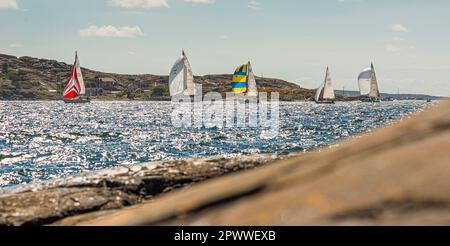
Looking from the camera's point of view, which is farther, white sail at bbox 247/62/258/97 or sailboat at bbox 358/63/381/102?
sailboat at bbox 358/63/381/102

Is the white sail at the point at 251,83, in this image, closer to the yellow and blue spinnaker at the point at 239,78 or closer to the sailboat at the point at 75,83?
the yellow and blue spinnaker at the point at 239,78

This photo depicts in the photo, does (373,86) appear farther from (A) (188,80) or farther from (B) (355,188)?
(B) (355,188)

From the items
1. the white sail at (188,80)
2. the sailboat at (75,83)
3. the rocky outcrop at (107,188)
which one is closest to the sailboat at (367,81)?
the sailboat at (75,83)

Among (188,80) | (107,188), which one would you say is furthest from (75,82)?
(107,188)

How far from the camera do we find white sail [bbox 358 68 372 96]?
17500 cm

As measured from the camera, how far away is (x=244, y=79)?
396ft

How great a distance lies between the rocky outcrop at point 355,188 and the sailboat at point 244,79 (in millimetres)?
116709

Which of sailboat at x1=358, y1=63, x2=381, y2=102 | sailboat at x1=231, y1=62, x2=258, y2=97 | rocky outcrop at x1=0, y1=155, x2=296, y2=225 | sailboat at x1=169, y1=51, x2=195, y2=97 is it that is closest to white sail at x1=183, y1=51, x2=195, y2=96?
sailboat at x1=169, y1=51, x2=195, y2=97

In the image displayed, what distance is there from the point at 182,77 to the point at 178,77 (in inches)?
28.5

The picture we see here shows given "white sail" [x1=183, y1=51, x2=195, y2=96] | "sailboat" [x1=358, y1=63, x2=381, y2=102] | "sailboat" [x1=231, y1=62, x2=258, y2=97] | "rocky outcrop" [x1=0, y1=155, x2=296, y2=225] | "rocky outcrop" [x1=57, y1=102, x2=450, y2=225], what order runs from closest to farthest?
1. "rocky outcrop" [x1=57, y1=102, x2=450, y2=225]
2. "rocky outcrop" [x1=0, y1=155, x2=296, y2=225]
3. "white sail" [x1=183, y1=51, x2=195, y2=96]
4. "sailboat" [x1=231, y1=62, x2=258, y2=97]
5. "sailboat" [x1=358, y1=63, x2=381, y2=102]

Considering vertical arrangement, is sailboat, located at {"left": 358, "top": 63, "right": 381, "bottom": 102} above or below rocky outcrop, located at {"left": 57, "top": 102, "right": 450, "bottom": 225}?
above

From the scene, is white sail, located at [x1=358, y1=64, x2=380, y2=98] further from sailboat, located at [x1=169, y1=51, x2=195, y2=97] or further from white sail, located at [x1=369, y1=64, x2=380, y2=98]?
sailboat, located at [x1=169, y1=51, x2=195, y2=97]

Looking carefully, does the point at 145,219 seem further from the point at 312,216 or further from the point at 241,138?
the point at 241,138
